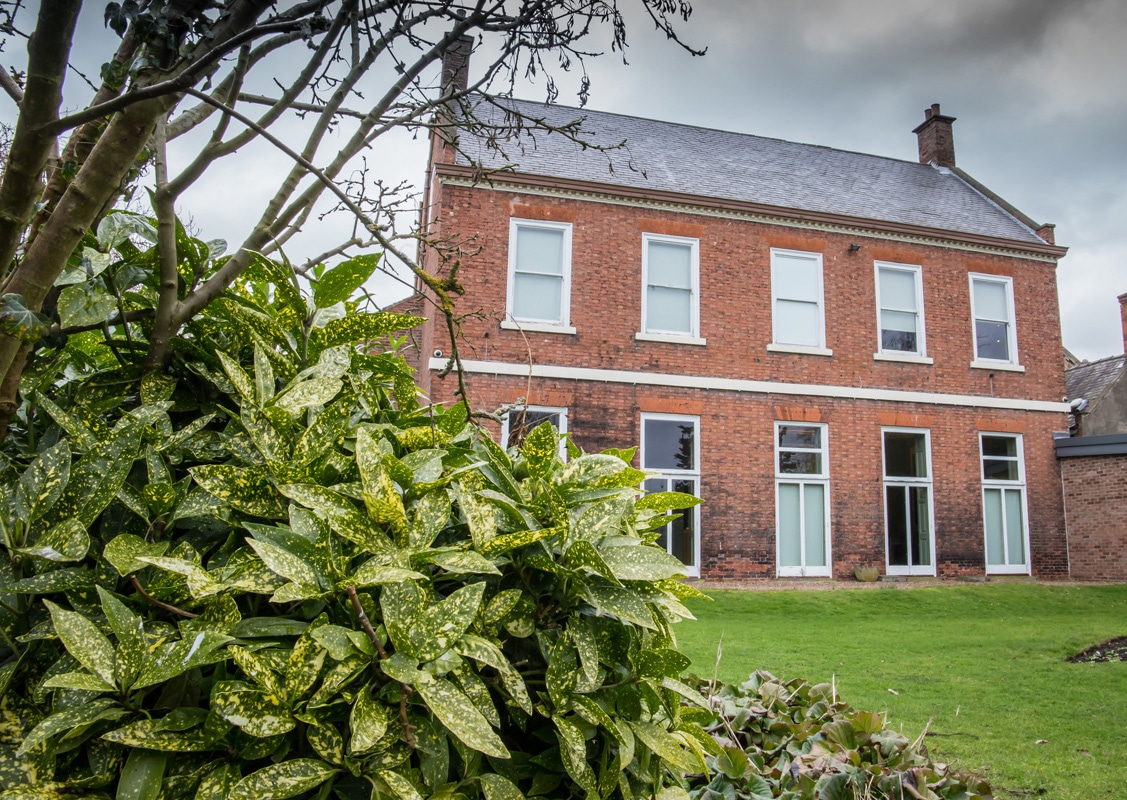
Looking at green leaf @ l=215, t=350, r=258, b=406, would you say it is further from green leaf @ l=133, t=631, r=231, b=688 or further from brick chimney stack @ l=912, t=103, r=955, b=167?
brick chimney stack @ l=912, t=103, r=955, b=167

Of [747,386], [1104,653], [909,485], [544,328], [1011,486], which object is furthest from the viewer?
[1011,486]

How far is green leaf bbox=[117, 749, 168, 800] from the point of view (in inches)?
35.1

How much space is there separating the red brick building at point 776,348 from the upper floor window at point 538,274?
0.12ft

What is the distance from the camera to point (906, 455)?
47.4 feet

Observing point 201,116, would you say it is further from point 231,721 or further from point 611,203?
point 611,203

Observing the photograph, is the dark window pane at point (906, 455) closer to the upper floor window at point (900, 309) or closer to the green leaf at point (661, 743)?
the upper floor window at point (900, 309)

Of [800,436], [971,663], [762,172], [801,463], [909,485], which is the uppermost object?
[762,172]

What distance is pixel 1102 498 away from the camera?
14.8m

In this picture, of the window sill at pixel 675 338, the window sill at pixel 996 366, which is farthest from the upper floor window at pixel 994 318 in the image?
the window sill at pixel 675 338

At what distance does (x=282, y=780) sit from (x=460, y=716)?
228 millimetres

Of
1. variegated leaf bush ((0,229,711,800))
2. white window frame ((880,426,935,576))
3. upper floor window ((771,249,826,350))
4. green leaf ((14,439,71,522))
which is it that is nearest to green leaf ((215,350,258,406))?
variegated leaf bush ((0,229,711,800))

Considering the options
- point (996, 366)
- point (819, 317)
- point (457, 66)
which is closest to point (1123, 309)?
point (996, 366)

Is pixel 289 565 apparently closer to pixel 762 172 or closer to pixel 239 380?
pixel 239 380

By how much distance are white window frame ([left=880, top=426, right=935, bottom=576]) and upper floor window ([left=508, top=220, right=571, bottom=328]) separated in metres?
6.84
